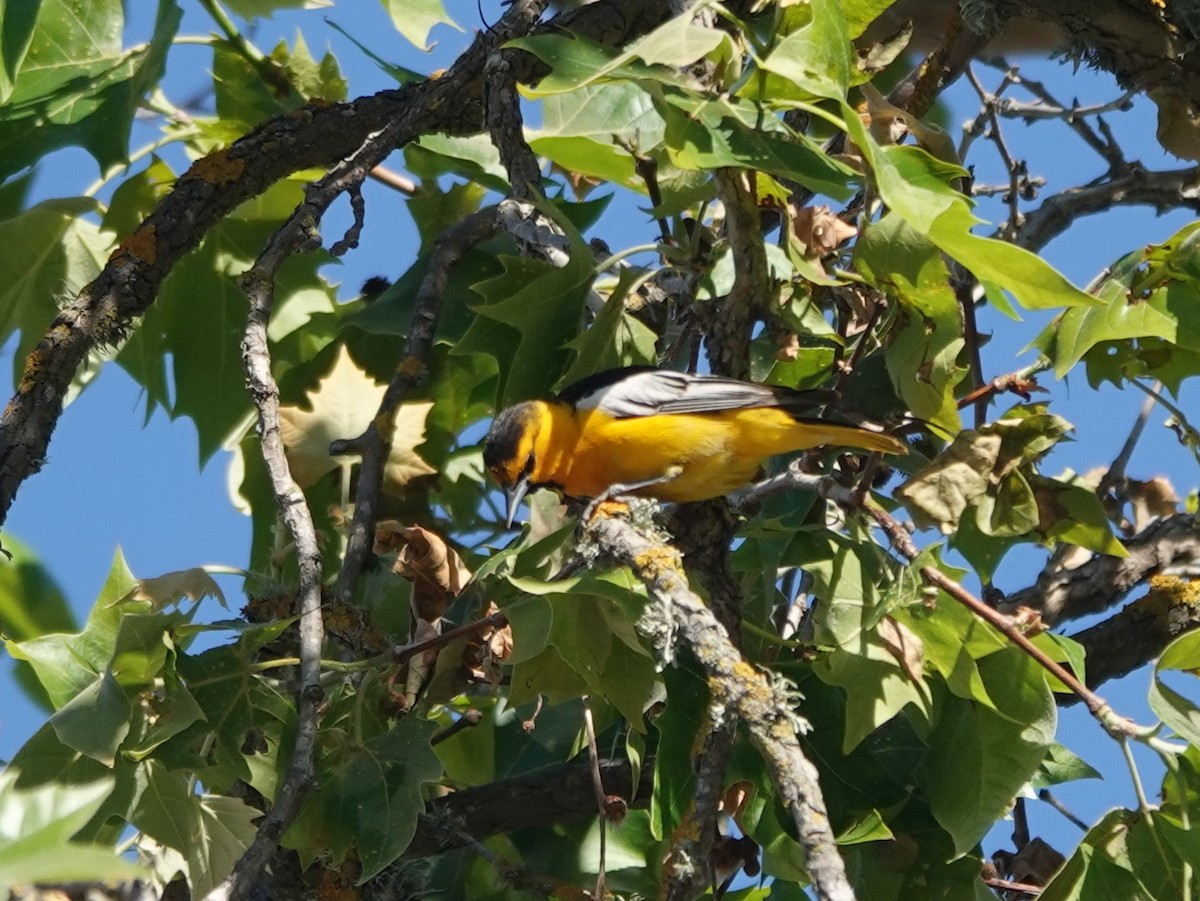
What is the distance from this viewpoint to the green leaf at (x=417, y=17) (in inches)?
132

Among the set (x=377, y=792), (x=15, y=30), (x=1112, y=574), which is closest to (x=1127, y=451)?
(x=1112, y=574)

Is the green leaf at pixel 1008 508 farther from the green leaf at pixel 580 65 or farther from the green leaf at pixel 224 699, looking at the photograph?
the green leaf at pixel 224 699

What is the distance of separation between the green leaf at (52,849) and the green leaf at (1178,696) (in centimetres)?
201

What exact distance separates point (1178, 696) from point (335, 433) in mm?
2103

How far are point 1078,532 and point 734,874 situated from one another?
3.57 ft

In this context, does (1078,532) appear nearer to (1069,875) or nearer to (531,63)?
(1069,875)

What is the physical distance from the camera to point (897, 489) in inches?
102

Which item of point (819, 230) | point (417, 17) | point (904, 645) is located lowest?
point (904, 645)

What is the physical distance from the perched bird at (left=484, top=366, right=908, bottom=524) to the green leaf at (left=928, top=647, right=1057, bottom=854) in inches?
22.3

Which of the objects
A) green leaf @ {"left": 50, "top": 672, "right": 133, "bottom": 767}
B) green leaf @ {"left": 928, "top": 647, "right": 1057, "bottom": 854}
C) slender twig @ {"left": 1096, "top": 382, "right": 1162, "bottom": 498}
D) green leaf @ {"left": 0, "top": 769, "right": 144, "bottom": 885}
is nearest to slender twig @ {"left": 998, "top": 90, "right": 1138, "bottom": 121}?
slender twig @ {"left": 1096, "top": 382, "right": 1162, "bottom": 498}

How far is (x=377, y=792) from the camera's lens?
8.18 ft

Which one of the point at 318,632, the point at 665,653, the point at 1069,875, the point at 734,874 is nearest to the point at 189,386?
the point at 318,632

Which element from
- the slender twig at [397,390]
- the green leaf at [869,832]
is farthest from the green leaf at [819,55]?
the slender twig at [397,390]

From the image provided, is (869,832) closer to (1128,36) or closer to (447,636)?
(447,636)
